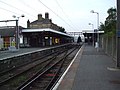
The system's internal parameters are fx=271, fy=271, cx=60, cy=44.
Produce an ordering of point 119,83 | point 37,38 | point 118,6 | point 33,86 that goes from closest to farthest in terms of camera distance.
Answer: point 119,83
point 33,86
point 118,6
point 37,38

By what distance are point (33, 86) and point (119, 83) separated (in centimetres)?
386

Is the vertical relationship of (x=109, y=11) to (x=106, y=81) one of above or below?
above

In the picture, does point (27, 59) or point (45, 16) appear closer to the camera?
point (27, 59)

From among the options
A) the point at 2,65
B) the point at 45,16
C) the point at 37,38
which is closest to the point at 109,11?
the point at 37,38

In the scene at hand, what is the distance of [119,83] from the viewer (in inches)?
439

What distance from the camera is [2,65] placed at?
63.4 feet

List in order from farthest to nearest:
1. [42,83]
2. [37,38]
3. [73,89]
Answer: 1. [37,38]
2. [42,83]
3. [73,89]

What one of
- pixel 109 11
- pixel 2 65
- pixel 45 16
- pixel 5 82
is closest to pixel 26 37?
pixel 109 11

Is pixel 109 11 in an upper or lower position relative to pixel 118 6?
upper

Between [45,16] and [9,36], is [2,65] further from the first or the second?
[45,16]

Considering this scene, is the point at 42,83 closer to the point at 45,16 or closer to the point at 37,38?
the point at 37,38

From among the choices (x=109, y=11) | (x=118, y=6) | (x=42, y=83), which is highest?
(x=109, y=11)

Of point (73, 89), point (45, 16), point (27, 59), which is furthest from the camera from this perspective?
point (45, 16)

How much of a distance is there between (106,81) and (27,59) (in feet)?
54.0
